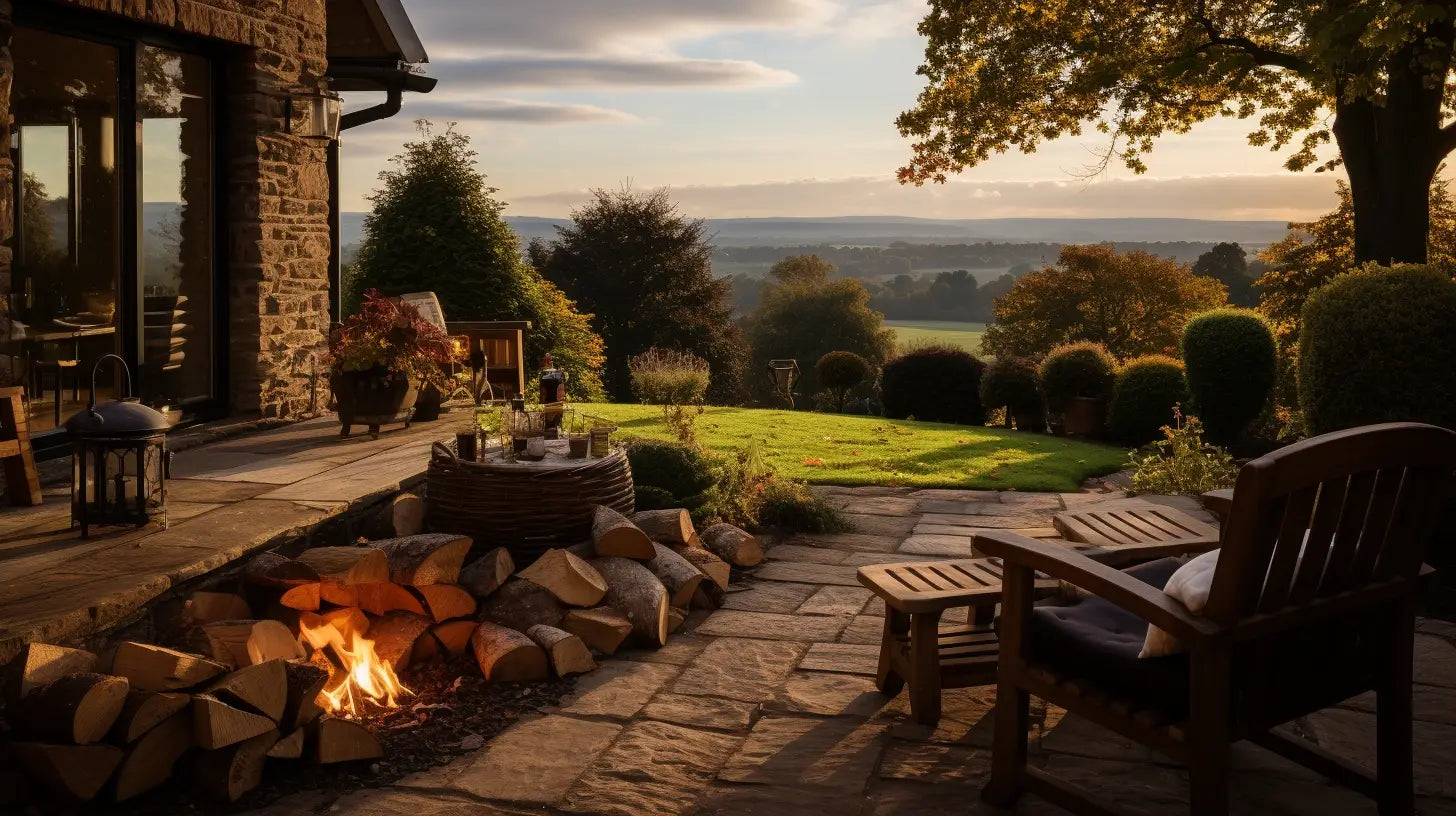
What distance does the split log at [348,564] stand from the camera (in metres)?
4.26

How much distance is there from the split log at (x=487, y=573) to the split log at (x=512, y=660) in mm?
390

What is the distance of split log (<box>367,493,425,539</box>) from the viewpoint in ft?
16.9

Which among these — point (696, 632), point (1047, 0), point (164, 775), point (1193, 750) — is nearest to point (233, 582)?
point (164, 775)

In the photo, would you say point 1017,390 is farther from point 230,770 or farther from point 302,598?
point 230,770

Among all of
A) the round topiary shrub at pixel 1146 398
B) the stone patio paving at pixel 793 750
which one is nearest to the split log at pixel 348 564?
the stone patio paving at pixel 793 750

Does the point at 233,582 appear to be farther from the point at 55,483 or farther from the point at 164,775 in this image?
the point at 55,483

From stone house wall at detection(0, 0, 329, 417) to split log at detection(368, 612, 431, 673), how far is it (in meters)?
3.61

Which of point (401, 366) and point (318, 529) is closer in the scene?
point (318, 529)

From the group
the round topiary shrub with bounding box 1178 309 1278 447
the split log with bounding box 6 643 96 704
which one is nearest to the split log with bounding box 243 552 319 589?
the split log with bounding box 6 643 96 704

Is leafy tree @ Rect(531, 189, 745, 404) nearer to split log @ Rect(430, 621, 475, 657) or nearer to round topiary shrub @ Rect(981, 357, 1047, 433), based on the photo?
round topiary shrub @ Rect(981, 357, 1047, 433)

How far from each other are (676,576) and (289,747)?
78.5 inches

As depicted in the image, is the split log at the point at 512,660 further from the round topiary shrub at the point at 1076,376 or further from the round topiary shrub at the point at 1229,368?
the round topiary shrub at the point at 1076,376

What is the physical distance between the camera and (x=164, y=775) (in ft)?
10.7

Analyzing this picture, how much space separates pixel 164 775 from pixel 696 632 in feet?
7.23
